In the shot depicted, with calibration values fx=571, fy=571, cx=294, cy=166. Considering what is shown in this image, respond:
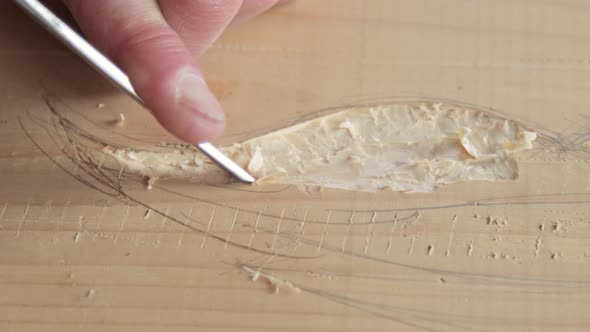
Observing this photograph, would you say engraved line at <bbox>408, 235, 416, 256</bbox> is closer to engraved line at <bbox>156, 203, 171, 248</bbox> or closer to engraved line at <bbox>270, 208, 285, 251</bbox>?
engraved line at <bbox>270, 208, 285, 251</bbox>

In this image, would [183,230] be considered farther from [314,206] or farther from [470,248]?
[470,248]

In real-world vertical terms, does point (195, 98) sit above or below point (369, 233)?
above

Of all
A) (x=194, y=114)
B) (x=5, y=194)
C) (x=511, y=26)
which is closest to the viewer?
(x=194, y=114)

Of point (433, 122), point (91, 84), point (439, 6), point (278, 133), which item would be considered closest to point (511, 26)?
point (439, 6)

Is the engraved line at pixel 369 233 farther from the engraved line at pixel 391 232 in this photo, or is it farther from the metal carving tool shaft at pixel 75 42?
the metal carving tool shaft at pixel 75 42

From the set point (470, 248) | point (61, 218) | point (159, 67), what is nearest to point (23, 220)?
point (61, 218)

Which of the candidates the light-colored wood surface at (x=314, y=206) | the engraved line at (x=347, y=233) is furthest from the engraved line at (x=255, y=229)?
the engraved line at (x=347, y=233)

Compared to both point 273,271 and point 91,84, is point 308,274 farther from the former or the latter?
point 91,84

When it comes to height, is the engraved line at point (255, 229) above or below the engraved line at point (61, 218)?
above
